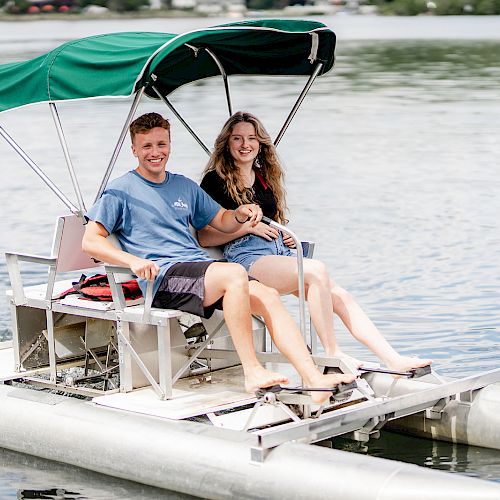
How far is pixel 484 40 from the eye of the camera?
147 feet

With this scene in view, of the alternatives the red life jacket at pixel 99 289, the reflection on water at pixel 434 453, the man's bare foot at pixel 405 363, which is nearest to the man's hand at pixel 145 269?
the red life jacket at pixel 99 289

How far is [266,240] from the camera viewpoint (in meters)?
7.47

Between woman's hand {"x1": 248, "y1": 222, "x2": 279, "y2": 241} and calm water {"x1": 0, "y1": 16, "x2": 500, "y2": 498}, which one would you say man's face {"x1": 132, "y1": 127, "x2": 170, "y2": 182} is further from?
calm water {"x1": 0, "y1": 16, "x2": 500, "y2": 498}

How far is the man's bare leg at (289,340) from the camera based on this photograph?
21.7ft

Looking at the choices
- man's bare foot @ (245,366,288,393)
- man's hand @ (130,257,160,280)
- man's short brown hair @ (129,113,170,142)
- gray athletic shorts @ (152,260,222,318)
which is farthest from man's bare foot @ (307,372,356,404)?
man's short brown hair @ (129,113,170,142)

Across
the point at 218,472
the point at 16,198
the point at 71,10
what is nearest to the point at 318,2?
the point at 71,10

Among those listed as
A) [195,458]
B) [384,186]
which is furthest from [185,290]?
[384,186]

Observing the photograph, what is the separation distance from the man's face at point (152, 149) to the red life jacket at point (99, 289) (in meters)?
0.60

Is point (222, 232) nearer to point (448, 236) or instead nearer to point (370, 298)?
point (370, 298)

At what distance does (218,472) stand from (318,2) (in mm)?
72150

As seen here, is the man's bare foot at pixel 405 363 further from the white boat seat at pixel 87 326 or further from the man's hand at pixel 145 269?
the man's hand at pixel 145 269

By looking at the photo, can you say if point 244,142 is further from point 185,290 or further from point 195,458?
point 195,458

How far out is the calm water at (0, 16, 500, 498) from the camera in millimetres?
9844

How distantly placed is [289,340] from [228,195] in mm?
1132
